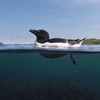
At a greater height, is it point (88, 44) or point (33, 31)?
point (33, 31)

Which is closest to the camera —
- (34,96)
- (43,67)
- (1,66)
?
(34,96)

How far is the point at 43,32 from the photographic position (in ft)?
30.2

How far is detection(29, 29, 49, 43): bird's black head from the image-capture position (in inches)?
358

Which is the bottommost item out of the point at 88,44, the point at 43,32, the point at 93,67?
the point at 93,67

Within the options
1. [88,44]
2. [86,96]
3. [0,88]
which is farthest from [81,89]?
[0,88]

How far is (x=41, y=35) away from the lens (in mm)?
9156

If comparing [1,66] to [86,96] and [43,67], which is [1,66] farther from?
[86,96]

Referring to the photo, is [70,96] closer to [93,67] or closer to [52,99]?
[52,99]

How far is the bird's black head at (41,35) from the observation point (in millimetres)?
9094

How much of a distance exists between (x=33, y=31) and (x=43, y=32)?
61 cm

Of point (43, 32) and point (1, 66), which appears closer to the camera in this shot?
point (43, 32)

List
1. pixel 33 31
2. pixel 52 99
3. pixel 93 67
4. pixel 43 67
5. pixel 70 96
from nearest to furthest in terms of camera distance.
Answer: pixel 33 31 → pixel 52 99 → pixel 70 96 → pixel 43 67 → pixel 93 67

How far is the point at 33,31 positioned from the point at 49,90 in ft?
15.3

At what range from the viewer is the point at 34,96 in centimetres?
982
